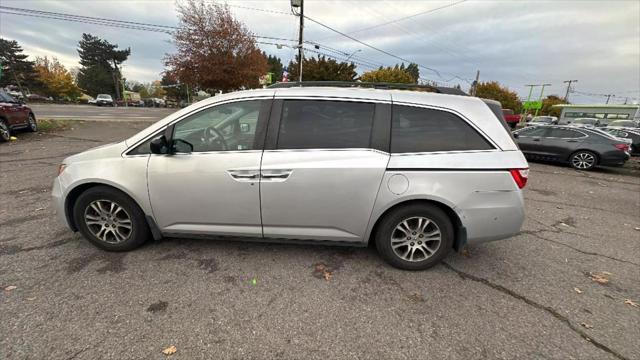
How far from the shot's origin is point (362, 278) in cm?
287

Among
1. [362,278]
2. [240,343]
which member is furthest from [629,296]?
[240,343]

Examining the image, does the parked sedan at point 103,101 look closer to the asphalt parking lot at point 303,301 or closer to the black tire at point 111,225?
the asphalt parking lot at point 303,301

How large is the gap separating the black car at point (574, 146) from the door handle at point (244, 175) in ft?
38.7

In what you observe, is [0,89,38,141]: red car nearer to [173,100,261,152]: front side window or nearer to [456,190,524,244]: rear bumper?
[173,100,261,152]: front side window

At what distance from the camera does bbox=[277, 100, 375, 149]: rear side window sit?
2.77 metres

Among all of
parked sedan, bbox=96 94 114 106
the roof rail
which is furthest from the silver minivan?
parked sedan, bbox=96 94 114 106

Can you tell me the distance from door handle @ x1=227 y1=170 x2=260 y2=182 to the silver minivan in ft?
0.04

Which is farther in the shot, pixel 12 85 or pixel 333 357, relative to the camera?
pixel 12 85

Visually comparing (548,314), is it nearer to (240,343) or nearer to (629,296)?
(629,296)

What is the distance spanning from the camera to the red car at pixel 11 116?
31.0 ft

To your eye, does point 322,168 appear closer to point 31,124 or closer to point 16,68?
point 31,124

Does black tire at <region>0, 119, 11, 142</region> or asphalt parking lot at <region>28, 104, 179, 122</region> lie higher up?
black tire at <region>0, 119, 11, 142</region>

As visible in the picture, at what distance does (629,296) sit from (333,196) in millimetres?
3029

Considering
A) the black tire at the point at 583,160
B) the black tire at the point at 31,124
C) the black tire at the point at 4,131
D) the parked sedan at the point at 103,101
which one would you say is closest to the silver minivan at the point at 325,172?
the black tire at the point at 4,131
